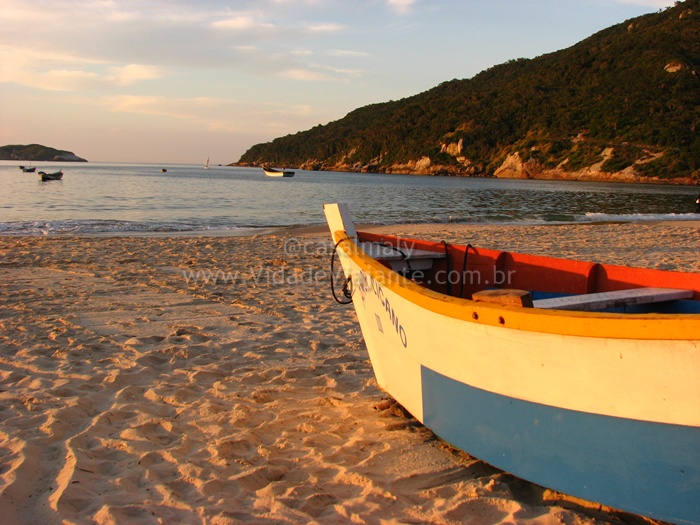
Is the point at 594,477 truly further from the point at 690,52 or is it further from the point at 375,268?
the point at 690,52

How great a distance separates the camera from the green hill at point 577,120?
74.0 metres

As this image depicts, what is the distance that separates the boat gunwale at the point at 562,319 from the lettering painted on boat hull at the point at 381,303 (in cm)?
27

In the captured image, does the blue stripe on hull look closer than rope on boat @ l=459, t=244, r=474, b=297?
Yes

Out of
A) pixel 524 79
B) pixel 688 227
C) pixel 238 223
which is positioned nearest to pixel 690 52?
pixel 524 79

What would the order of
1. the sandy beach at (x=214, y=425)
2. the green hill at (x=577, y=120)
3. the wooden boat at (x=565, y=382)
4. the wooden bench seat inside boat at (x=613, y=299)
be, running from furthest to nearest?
the green hill at (x=577, y=120) < the wooden bench seat inside boat at (x=613, y=299) < the sandy beach at (x=214, y=425) < the wooden boat at (x=565, y=382)

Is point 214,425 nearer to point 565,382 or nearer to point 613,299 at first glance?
point 565,382

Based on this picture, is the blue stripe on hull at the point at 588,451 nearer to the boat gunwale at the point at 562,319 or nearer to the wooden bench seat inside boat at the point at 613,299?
the boat gunwale at the point at 562,319

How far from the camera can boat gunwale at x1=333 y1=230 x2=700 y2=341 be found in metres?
2.24

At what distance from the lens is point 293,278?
929 cm

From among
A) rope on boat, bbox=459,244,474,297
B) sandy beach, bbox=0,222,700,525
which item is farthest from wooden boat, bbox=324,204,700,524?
rope on boat, bbox=459,244,474,297

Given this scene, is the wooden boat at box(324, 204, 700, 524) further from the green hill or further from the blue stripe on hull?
the green hill

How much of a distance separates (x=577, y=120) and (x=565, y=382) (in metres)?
92.0

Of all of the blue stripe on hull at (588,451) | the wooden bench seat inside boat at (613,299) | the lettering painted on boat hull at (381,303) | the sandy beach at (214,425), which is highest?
the wooden bench seat inside boat at (613,299)

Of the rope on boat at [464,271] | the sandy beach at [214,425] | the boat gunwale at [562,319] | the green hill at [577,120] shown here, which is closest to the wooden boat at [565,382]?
the boat gunwale at [562,319]
